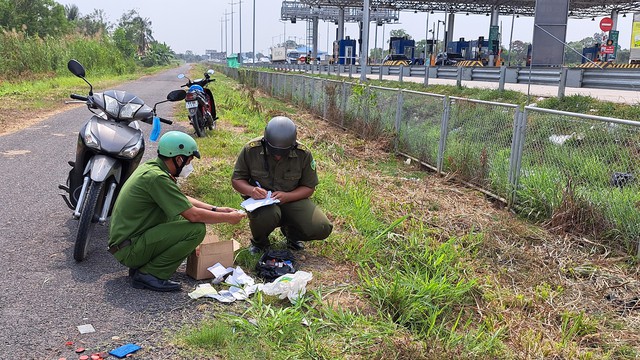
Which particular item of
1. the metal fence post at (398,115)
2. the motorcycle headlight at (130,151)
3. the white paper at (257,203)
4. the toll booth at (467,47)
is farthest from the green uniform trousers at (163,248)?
the toll booth at (467,47)

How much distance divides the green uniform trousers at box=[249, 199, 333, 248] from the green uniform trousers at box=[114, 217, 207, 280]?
678 millimetres

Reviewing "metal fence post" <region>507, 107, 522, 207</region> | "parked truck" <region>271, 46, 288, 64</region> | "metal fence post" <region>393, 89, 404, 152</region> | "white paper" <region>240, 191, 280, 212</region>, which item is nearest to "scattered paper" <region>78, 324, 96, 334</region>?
"white paper" <region>240, 191, 280, 212</region>

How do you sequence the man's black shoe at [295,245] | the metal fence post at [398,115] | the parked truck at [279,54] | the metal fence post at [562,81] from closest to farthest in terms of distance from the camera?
the man's black shoe at [295,245] < the metal fence post at [398,115] < the metal fence post at [562,81] < the parked truck at [279,54]

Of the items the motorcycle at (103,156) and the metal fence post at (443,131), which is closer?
the motorcycle at (103,156)

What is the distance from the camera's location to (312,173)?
473 centimetres

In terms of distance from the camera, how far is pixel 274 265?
4.28 m

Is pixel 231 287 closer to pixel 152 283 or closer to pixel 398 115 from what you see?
pixel 152 283

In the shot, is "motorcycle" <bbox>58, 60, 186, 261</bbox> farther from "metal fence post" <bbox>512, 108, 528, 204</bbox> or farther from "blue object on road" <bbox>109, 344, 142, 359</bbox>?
"metal fence post" <bbox>512, 108, 528, 204</bbox>

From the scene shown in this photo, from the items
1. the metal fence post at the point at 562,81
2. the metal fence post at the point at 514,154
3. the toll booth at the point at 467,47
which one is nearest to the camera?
the metal fence post at the point at 514,154

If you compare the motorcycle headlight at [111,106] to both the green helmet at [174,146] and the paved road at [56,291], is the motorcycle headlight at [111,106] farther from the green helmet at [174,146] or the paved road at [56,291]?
the paved road at [56,291]

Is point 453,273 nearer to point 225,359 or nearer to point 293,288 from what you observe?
point 293,288

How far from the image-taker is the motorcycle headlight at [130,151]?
14.9ft

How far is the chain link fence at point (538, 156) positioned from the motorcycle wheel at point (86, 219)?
4.38 metres

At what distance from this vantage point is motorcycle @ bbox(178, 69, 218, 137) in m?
10.4
